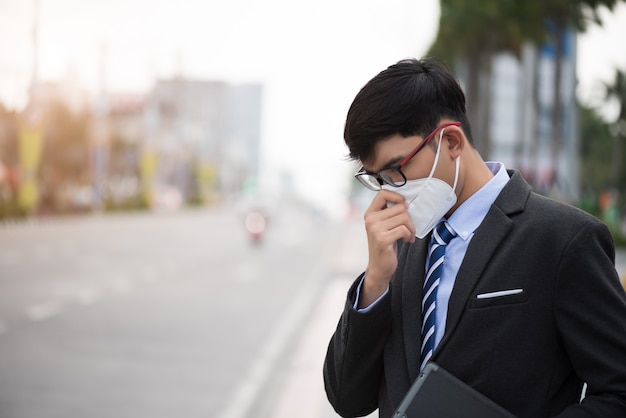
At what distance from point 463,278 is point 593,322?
29 centimetres

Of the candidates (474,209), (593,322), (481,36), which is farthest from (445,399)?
(481,36)

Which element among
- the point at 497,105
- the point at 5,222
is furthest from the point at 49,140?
the point at 497,105

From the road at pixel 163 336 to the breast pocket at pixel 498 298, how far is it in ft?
16.1

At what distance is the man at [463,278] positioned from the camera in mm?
1779

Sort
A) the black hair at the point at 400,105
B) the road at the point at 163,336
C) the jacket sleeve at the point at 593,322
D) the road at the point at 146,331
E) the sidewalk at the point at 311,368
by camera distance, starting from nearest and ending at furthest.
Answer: the jacket sleeve at the point at 593,322
the black hair at the point at 400,105
the sidewalk at the point at 311,368
the road at the point at 163,336
the road at the point at 146,331

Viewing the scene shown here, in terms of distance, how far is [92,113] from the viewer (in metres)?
57.2

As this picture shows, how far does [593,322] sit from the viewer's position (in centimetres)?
176

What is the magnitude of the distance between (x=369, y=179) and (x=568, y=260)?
51 cm

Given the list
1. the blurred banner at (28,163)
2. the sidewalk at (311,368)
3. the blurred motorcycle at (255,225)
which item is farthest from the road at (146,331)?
the blurred banner at (28,163)

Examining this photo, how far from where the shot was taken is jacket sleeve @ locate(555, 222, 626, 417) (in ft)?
5.74

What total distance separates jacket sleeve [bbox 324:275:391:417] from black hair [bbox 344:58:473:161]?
1.19 feet

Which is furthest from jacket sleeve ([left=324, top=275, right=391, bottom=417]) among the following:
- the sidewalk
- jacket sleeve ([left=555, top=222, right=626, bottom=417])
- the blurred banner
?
the blurred banner

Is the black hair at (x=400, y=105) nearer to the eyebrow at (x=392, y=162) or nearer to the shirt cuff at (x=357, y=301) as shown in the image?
the eyebrow at (x=392, y=162)

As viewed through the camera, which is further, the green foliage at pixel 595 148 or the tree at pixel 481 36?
the green foliage at pixel 595 148
